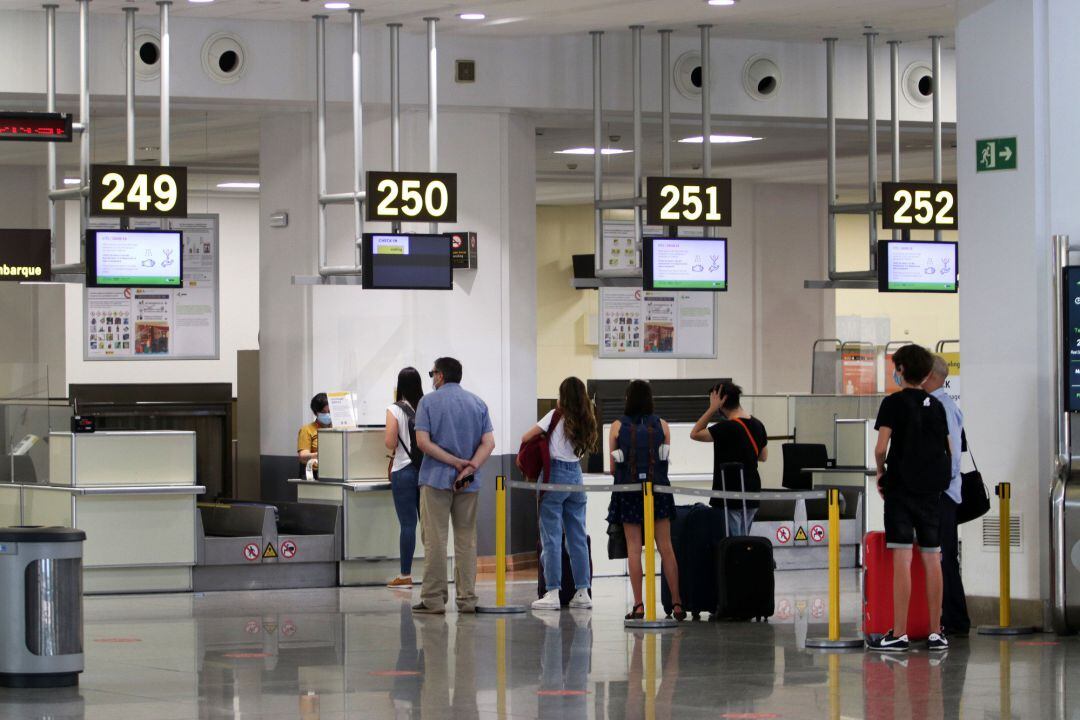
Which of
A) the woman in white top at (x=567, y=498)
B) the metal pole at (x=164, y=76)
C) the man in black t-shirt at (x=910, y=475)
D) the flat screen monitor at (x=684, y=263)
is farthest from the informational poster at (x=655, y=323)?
the man in black t-shirt at (x=910, y=475)

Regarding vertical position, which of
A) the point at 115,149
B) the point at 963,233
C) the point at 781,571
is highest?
the point at 115,149

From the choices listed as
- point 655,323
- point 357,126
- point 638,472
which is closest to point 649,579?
point 638,472

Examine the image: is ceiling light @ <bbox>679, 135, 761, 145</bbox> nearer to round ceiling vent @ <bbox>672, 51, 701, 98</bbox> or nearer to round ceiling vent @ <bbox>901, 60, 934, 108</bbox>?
round ceiling vent @ <bbox>901, 60, 934, 108</bbox>

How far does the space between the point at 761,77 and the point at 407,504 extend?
4.72 m

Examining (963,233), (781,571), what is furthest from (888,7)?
(781,571)

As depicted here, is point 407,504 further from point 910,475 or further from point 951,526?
point 910,475

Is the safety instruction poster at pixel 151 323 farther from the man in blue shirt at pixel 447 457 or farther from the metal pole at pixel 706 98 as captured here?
the man in blue shirt at pixel 447 457

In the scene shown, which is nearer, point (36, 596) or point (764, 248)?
point (36, 596)

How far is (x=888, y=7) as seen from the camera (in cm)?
1278

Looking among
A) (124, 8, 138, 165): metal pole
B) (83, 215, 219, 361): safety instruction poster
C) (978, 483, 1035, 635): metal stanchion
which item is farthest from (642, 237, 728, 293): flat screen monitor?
(978, 483, 1035, 635): metal stanchion

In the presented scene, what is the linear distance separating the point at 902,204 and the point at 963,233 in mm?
4497

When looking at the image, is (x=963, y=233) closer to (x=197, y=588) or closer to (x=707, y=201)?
(x=707, y=201)

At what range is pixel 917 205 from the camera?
1439cm

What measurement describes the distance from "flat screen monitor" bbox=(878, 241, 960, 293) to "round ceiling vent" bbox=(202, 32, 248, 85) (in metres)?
5.27
